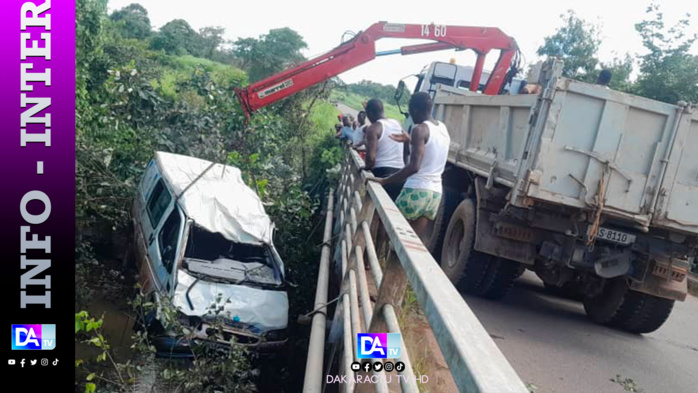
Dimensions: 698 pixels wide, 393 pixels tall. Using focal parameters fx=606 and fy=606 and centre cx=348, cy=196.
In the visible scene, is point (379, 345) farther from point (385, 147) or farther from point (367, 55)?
point (367, 55)

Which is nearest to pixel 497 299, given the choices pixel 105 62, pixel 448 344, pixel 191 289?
pixel 191 289

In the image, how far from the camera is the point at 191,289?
5410 mm

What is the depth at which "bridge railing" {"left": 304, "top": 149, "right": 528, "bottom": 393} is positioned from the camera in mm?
1445

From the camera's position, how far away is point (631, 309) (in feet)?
22.2

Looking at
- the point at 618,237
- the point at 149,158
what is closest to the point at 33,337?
the point at 618,237

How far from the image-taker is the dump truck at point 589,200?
5.71m

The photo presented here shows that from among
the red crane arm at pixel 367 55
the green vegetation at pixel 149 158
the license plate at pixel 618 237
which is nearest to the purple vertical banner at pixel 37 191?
the green vegetation at pixel 149 158

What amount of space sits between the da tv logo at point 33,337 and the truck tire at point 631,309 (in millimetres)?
5611

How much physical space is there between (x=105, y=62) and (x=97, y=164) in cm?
298

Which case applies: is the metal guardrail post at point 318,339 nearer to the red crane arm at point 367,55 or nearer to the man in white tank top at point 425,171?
the man in white tank top at point 425,171

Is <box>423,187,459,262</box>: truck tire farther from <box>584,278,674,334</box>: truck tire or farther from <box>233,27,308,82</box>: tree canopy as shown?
<box>233,27,308,82</box>: tree canopy

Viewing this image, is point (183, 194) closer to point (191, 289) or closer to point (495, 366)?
point (191, 289)

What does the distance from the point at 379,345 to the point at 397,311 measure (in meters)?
0.39

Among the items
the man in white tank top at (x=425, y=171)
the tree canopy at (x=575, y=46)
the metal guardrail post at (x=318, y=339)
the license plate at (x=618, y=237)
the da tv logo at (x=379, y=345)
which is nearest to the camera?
the da tv logo at (x=379, y=345)
